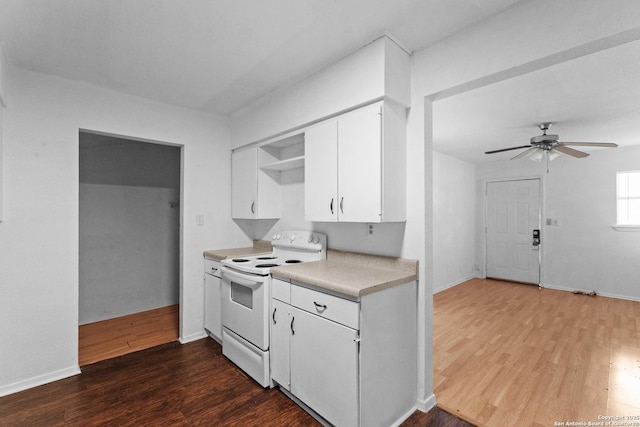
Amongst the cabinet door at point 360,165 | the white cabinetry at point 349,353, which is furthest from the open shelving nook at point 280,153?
the white cabinetry at point 349,353

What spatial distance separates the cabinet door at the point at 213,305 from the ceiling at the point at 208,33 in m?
1.88

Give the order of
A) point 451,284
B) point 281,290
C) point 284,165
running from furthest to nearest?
point 451,284 → point 284,165 → point 281,290

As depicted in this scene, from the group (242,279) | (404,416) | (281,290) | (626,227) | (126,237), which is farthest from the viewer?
(626,227)

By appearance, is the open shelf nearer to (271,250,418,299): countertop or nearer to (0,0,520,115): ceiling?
(0,0,520,115): ceiling

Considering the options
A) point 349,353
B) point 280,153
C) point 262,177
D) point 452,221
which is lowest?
point 349,353

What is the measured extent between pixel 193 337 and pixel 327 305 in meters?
2.02

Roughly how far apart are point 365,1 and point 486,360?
9.51ft

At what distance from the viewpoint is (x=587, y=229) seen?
499cm

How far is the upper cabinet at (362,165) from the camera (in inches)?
74.6

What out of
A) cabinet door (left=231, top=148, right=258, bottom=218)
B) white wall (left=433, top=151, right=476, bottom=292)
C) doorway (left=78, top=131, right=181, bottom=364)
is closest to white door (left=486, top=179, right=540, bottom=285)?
white wall (left=433, top=151, right=476, bottom=292)

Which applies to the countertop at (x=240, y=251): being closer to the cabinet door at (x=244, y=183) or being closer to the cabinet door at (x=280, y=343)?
the cabinet door at (x=244, y=183)

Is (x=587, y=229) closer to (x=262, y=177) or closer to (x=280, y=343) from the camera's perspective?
(x=262, y=177)

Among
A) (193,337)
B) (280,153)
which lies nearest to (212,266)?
(193,337)

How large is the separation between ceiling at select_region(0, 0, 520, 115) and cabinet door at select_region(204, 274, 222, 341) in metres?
1.88
